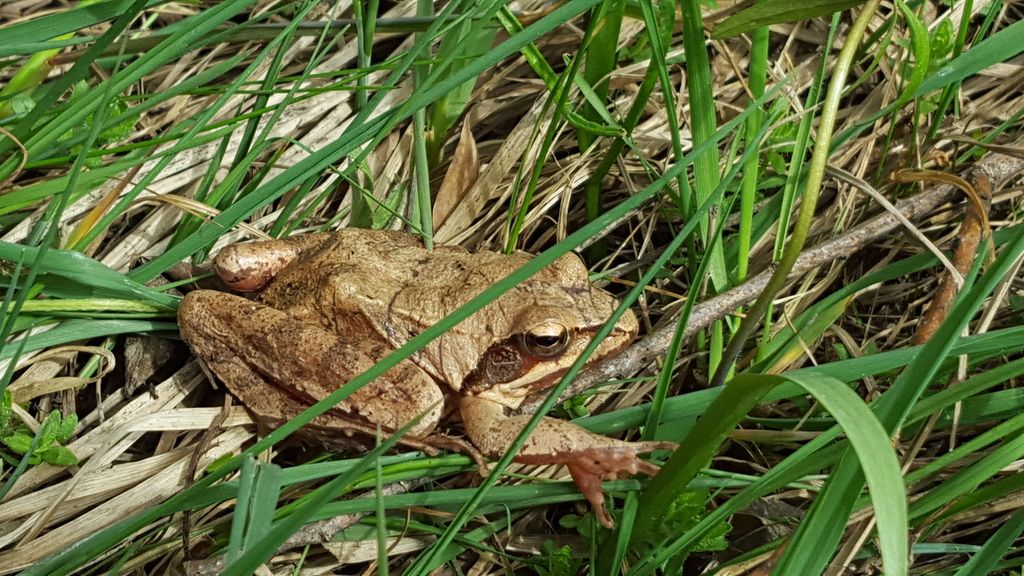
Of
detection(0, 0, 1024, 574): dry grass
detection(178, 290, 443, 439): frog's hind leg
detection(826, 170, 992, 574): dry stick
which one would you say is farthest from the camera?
detection(178, 290, 443, 439): frog's hind leg

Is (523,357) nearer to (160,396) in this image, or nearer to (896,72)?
(160,396)

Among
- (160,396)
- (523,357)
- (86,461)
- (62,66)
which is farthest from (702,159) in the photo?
(62,66)

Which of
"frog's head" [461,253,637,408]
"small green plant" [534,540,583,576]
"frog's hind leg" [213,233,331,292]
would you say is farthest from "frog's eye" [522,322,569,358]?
"frog's hind leg" [213,233,331,292]

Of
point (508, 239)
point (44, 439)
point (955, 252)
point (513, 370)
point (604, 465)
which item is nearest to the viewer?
point (604, 465)

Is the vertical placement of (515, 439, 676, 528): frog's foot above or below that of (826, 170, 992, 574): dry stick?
below

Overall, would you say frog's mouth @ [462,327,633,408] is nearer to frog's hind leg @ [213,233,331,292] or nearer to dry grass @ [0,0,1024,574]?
dry grass @ [0,0,1024,574]

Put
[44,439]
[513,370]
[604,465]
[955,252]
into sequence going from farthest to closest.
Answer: [513,370], [955,252], [44,439], [604,465]

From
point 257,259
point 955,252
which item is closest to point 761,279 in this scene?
point 955,252

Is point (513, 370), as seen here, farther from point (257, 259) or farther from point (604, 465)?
point (257, 259)
